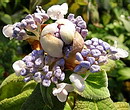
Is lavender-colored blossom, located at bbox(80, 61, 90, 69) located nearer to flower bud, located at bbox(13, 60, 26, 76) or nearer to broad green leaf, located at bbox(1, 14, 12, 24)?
flower bud, located at bbox(13, 60, 26, 76)

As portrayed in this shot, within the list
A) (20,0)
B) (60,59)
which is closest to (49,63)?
(60,59)

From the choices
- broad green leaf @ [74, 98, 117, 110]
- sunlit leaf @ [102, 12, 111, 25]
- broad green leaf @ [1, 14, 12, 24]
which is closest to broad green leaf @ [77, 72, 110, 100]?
broad green leaf @ [74, 98, 117, 110]

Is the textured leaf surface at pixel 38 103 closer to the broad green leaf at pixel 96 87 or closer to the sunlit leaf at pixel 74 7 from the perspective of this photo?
the broad green leaf at pixel 96 87

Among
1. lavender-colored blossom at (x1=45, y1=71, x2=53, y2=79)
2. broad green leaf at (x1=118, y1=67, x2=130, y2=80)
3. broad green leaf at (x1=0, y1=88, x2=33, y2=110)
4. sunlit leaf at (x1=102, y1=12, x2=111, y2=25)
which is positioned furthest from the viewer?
sunlit leaf at (x1=102, y1=12, x2=111, y2=25)

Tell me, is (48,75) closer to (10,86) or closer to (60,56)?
(60,56)

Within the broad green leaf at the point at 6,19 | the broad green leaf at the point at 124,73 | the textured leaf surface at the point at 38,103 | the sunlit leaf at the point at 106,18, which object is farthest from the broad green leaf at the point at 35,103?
the sunlit leaf at the point at 106,18

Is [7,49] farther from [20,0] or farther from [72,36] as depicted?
[72,36]

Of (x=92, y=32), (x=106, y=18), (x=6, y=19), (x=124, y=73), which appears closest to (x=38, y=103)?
(x=124, y=73)
